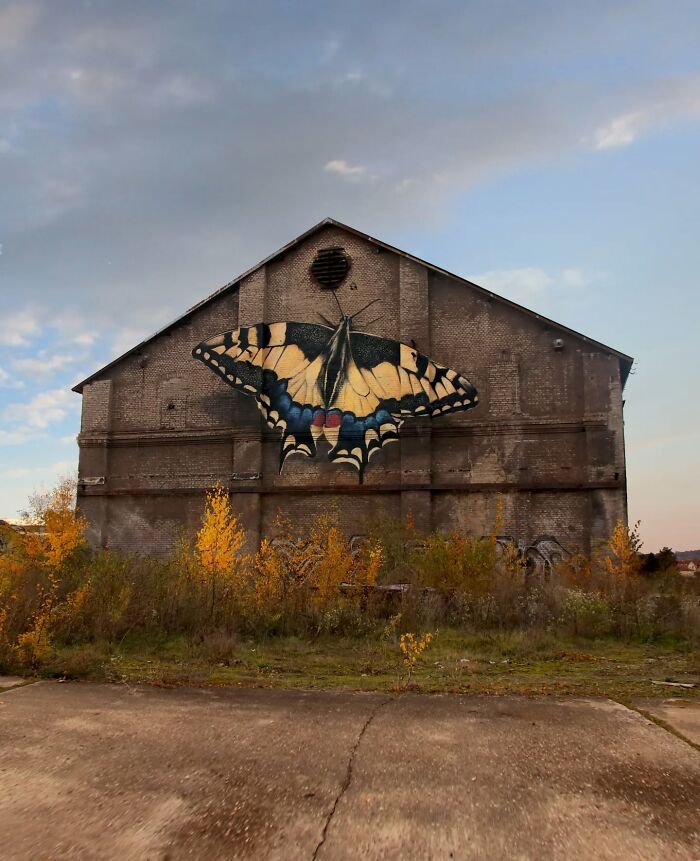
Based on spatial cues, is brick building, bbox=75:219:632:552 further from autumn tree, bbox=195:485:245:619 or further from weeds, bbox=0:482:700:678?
weeds, bbox=0:482:700:678

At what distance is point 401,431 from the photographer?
1884 cm

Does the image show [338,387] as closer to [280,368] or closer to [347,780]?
[280,368]

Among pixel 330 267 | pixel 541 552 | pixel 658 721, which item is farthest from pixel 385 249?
pixel 658 721

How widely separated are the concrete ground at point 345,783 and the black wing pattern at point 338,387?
1471 cm

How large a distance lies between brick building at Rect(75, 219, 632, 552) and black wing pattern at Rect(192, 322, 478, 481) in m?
0.34

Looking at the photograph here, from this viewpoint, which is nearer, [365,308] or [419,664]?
[419,664]

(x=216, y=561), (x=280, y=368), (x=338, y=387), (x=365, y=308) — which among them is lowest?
(x=216, y=561)

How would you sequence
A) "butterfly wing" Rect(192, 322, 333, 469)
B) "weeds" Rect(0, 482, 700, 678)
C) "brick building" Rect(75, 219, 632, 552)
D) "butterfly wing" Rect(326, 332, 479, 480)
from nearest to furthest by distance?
"weeds" Rect(0, 482, 700, 678), "brick building" Rect(75, 219, 632, 552), "butterfly wing" Rect(326, 332, 479, 480), "butterfly wing" Rect(192, 322, 333, 469)

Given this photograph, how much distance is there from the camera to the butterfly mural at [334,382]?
747 inches

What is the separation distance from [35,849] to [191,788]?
71 cm

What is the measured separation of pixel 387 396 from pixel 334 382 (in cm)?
171

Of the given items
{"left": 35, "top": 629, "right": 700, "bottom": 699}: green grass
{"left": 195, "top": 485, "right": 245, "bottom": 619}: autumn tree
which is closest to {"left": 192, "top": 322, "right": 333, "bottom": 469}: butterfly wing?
{"left": 195, "top": 485, "right": 245, "bottom": 619}: autumn tree

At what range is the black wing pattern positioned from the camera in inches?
747

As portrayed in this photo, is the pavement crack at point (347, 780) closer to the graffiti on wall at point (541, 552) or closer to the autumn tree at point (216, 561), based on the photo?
the autumn tree at point (216, 561)
